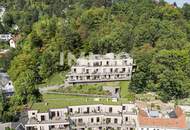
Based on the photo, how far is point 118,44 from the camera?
58812 millimetres

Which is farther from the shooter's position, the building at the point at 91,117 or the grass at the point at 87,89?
the grass at the point at 87,89

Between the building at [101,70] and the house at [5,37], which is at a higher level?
the house at [5,37]

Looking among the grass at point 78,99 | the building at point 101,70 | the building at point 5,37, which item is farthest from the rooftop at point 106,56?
the building at point 5,37

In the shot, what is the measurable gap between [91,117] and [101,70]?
519 inches

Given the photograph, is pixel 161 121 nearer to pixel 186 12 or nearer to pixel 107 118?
pixel 107 118

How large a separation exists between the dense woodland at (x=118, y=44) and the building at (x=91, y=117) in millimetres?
5541

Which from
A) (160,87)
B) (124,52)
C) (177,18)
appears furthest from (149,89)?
(177,18)

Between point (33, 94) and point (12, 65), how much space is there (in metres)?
12.8

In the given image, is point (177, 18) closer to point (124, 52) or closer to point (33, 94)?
point (124, 52)

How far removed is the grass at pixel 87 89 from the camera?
1969 inches

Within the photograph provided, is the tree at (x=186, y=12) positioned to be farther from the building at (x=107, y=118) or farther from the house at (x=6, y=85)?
the house at (x=6, y=85)

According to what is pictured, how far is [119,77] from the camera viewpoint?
53.7m

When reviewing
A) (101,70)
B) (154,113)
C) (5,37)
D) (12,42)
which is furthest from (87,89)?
(5,37)

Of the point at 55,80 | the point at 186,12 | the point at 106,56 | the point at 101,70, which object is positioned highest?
the point at 186,12
